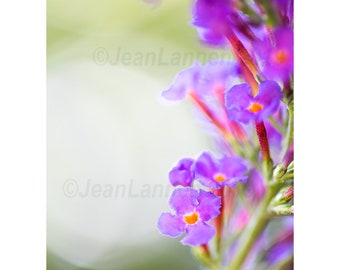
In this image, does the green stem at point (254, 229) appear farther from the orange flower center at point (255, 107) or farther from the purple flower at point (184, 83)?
the purple flower at point (184, 83)

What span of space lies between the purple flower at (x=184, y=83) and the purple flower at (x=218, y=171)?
0.51 feet

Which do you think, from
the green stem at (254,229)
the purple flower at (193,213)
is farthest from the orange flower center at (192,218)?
the green stem at (254,229)

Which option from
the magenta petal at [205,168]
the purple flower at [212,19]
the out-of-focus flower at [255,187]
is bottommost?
the out-of-focus flower at [255,187]

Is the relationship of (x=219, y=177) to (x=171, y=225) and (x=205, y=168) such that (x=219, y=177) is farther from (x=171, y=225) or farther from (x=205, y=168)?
(x=171, y=225)

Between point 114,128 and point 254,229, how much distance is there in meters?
0.42

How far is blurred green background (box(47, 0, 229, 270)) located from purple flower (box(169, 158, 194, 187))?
0.6 inches

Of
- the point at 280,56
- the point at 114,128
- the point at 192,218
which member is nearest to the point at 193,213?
the point at 192,218

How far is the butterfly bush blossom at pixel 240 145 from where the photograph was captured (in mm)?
1241

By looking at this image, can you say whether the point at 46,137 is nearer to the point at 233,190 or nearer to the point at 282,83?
the point at 233,190

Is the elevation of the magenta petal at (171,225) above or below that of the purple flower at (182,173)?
below

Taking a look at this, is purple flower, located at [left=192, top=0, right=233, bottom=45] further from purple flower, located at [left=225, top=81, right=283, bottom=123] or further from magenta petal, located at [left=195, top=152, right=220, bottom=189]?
magenta petal, located at [left=195, top=152, right=220, bottom=189]

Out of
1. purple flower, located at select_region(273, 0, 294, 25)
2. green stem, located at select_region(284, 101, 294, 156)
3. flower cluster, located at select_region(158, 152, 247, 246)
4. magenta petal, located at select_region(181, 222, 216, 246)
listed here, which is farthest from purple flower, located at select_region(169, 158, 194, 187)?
purple flower, located at select_region(273, 0, 294, 25)
